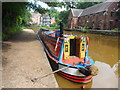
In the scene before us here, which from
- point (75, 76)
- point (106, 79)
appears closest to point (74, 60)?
point (75, 76)

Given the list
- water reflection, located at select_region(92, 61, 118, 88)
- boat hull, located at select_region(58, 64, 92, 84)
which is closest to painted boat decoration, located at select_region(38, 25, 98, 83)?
boat hull, located at select_region(58, 64, 92, 84)

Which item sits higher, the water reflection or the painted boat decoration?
the painted boat decoration

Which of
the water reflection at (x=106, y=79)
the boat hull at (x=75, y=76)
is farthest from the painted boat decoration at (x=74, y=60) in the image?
the water reflection at (x=106, y=79)

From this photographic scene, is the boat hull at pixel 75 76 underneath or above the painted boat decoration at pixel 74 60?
underneath

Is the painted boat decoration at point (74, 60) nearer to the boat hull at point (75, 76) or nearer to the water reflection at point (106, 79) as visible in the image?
→ the boat hull at point (75, 76)

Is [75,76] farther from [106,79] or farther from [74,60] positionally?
[106,79]

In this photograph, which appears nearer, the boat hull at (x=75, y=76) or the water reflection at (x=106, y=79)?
the boat hull at (x=75, y=76)

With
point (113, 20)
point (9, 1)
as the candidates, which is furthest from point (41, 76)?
point (113, 20)

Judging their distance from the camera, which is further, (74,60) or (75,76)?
(74,60)

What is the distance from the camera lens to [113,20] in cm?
3150

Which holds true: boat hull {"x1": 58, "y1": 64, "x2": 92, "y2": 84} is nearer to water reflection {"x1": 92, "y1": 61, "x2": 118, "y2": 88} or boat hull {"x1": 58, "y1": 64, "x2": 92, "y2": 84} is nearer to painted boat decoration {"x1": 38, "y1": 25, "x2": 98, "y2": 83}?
painted boat decoration {"x1": 38, "y1": 25, "x2": 98, "y2": 83}

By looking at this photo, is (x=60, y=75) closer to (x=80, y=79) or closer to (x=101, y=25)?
(x=80, y=79)

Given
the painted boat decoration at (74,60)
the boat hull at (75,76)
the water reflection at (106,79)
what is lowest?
the water reflection at (106,79)

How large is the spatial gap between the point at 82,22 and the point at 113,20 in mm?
15572
